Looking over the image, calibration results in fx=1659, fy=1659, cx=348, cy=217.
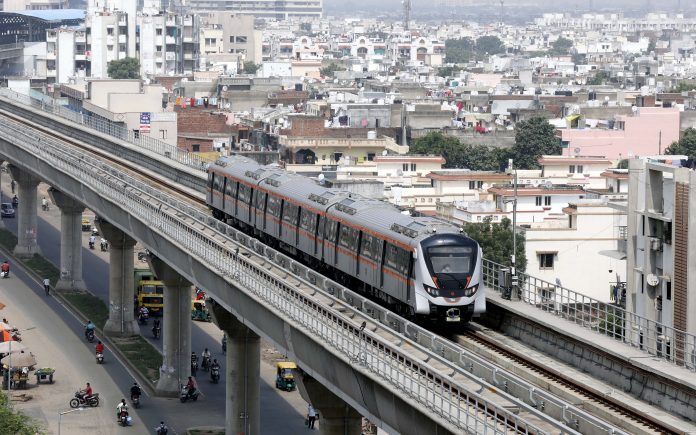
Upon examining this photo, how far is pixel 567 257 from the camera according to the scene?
7431 centimetres

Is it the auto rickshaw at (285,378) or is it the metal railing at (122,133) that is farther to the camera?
the metal railing at (122,133)

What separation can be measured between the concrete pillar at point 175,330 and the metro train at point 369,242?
7116 millimetres

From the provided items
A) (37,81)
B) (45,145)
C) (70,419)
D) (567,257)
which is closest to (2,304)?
(45,145)

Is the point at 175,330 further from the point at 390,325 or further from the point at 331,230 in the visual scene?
the point at 390,325

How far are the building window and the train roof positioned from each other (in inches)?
643

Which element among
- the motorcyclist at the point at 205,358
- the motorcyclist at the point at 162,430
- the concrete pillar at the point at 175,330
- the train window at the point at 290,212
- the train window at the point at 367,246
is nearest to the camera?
the train window at the point at 367,246

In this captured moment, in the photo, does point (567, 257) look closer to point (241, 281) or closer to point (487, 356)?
point (241, 281)

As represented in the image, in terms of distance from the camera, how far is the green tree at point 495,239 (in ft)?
249

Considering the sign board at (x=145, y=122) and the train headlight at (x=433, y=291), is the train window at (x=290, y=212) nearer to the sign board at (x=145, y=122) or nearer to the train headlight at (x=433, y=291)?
the train headlight at (x=433, y=291)

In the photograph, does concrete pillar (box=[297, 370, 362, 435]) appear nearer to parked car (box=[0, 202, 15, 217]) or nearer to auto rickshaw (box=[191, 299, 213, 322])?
auto rickshaw (box=[191, 299, 213, 322])

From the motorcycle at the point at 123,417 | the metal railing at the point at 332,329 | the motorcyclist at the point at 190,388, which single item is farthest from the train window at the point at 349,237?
the motorcyclist at the point at 190,388

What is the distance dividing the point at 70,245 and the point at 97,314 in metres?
8.57

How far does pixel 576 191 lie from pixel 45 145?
2873 centimetres

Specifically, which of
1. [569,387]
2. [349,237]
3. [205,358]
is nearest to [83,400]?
[205,358]
